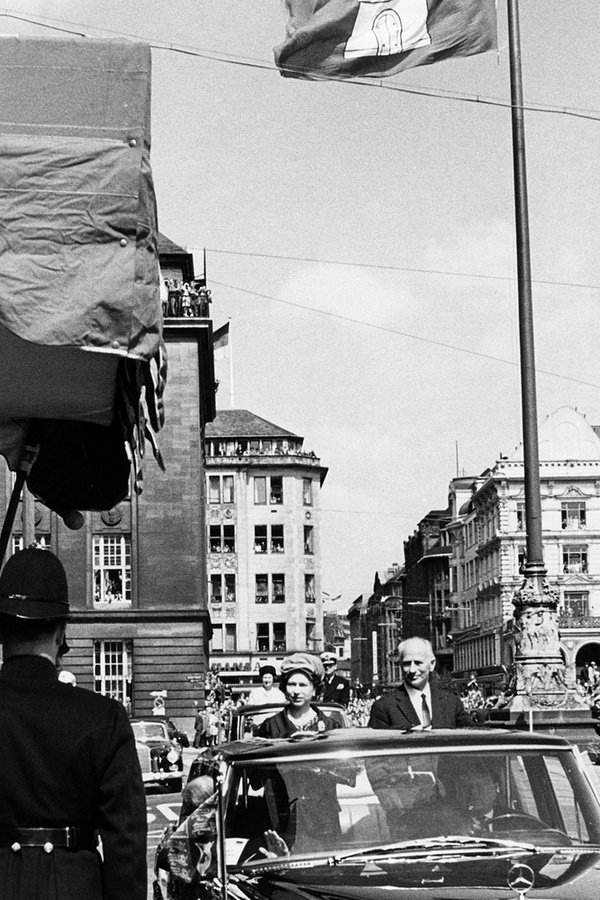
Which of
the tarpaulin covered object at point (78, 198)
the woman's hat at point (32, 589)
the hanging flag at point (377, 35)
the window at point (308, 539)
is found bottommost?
the woman's hat at point (32, 589)

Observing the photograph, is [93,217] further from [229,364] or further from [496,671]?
[496,671]

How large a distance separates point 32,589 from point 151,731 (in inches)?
984

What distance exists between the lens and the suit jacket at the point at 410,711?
9.47m

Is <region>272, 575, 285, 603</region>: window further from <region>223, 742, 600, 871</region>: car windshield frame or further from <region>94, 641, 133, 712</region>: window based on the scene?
<region>223, 742, 600, 871</region>: car windshield frame

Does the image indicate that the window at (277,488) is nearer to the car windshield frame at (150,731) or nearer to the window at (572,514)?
the window at (572,514)

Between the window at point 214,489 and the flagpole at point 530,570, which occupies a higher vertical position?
the window at point 214,489

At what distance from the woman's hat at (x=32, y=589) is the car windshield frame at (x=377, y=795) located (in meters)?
2.03

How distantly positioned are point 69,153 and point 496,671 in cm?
11789

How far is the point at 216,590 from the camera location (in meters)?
107

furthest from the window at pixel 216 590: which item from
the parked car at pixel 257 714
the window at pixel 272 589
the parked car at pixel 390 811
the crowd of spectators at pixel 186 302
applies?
the parked car at pixel 390 811

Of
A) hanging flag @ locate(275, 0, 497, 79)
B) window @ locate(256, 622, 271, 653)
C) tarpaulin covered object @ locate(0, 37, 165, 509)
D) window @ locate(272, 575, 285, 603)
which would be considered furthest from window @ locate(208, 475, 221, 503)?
tarpaulin covered object @ locate(0, 37, 165, 509)

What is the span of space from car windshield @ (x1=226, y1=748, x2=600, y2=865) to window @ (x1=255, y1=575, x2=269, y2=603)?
326 feet

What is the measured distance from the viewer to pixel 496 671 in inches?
4754

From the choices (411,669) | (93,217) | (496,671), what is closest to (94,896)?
(93,217)
